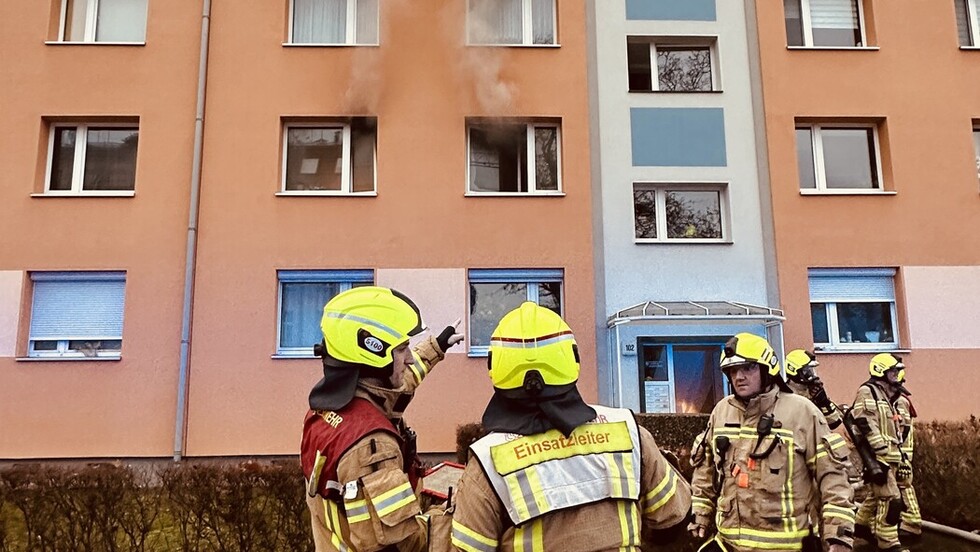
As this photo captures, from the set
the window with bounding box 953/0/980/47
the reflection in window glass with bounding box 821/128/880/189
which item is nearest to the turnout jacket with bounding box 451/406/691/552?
the reflection in window glass with bounding box 821/128/880/189

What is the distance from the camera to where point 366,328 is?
2.73 m

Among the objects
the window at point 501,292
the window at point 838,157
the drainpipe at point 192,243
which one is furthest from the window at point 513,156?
the drainpipe at point 192,243

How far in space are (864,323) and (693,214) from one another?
3469 millimetres

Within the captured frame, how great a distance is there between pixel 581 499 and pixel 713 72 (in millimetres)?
12841

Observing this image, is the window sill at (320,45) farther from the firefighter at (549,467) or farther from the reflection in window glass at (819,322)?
the firefighter at (549,467)

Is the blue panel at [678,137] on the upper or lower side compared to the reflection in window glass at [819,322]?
upper

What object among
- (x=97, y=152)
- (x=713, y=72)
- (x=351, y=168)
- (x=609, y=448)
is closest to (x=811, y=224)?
(x=713, y=72)

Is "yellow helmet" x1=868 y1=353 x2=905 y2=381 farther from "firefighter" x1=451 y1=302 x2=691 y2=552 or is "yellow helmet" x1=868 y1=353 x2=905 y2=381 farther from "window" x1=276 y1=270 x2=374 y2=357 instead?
"window" x1=276 y1=270 x2=374 y2=357

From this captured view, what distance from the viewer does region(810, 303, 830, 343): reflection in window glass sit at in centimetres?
1252

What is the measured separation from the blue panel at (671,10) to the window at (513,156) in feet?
8.71

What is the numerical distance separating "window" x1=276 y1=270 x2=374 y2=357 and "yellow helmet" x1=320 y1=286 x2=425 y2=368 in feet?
31.5

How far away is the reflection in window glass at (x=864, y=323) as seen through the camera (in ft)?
41.2

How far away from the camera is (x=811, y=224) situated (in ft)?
41.5

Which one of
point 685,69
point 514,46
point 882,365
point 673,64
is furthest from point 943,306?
point 514,46
